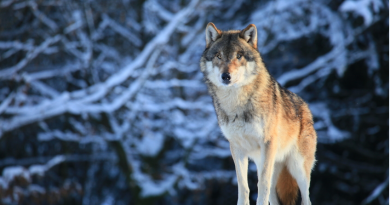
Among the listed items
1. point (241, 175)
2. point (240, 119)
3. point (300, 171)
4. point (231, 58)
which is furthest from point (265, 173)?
point (231, 58)

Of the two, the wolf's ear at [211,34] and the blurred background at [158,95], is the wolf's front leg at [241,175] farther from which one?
the blurred background at [158,95]

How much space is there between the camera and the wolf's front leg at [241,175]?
3643mm

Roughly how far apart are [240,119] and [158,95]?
7086 millimetres

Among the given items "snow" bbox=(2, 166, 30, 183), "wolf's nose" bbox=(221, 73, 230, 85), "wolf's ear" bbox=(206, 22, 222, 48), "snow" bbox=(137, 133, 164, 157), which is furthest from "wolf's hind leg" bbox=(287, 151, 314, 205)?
"snow" bbox=(2, 166, 30, 183)

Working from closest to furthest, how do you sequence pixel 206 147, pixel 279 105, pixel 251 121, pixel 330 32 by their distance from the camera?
pixel 251 121
pixel 279 105
pixel 330 32
pixel 206 147

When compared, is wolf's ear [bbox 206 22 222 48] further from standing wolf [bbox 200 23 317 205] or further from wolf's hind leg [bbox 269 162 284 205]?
wolf's hind leg [bbox 269 162 284 205]

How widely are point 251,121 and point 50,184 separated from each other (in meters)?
8.80

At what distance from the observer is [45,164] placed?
34.3ft

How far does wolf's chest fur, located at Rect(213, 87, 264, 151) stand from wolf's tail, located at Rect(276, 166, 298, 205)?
2.13ft

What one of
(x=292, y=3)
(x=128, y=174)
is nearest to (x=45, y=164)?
(x=128, y=174)

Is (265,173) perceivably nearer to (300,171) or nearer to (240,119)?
(240,119)

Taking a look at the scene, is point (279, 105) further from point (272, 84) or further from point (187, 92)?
point (187, 92)

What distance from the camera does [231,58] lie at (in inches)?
137

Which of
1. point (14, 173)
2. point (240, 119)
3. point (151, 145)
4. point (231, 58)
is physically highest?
point (231, 58)
